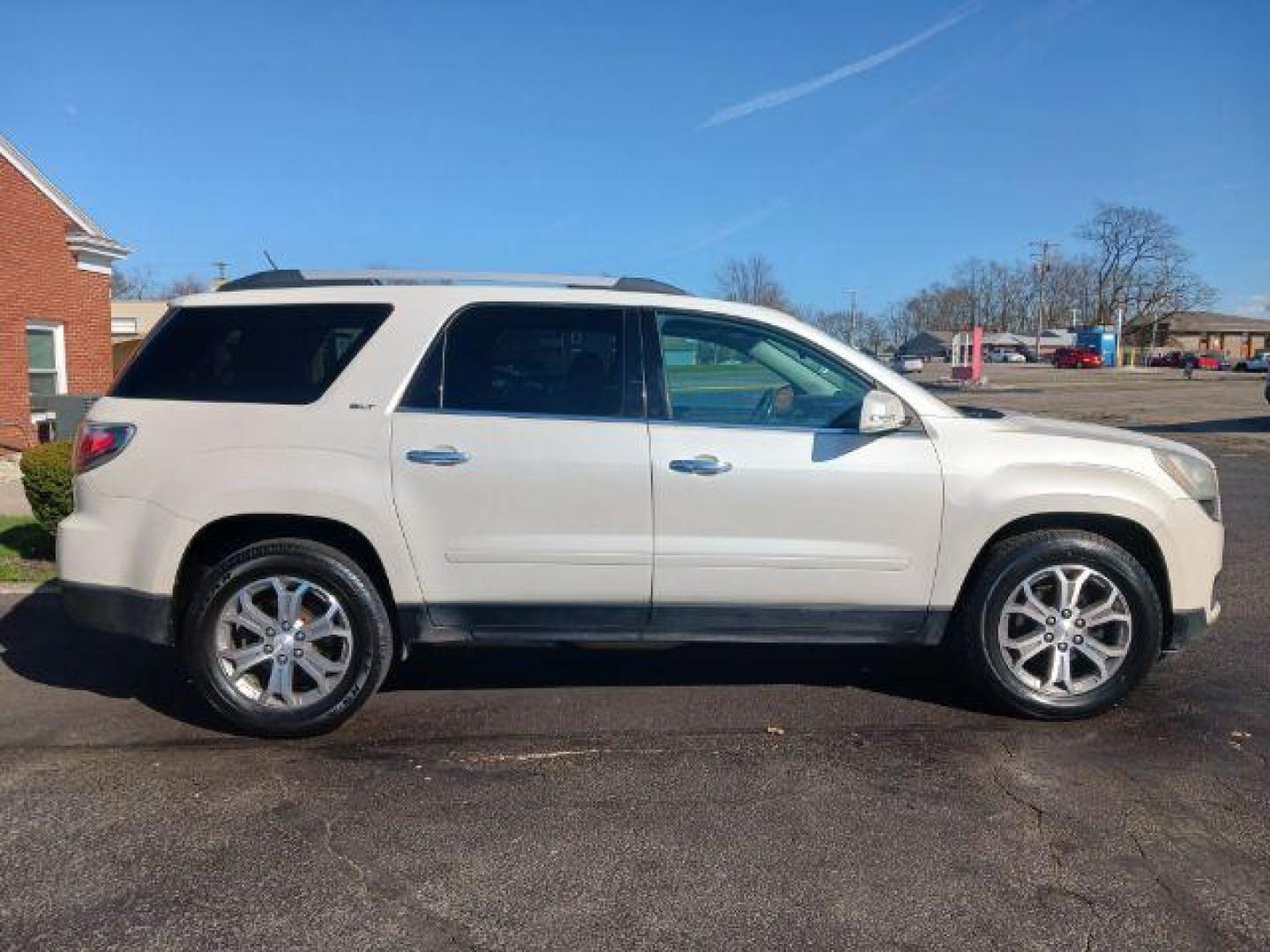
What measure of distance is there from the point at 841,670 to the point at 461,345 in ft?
8.18

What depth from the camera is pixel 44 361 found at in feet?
52.0

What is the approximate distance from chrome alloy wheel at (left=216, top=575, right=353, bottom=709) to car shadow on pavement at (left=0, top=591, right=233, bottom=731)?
341 mm

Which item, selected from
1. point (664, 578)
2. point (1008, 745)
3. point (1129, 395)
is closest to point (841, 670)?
point (1008, 745)

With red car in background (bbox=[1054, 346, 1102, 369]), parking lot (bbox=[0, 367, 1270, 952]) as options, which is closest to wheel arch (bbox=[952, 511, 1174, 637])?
parking lot (bbox=[0, 367, 1270, 952])

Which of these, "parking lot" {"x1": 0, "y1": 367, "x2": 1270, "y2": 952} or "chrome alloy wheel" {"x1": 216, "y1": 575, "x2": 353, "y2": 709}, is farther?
"chrome alloy wheel" {"x1": 216, "y1": 575, "x2": 353, "y2": 709}

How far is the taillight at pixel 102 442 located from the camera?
4215 mm

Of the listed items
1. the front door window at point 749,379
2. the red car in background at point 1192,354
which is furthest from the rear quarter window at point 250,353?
the red car in background at point 1192,354

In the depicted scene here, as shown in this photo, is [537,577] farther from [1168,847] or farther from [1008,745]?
[1168,847]

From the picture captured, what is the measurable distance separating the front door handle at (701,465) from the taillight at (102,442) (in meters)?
2.25

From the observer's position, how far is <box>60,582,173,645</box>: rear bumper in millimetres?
4184

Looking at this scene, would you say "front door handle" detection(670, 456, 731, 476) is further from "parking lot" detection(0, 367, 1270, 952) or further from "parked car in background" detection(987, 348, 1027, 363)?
"parked car in background" detection(987, 348, 1027, 363)

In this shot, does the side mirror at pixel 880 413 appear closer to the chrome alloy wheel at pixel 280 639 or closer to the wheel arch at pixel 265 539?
the wheel arch at pixel 265 539

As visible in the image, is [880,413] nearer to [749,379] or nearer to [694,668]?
[749,379]

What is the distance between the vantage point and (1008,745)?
415 centimetres
